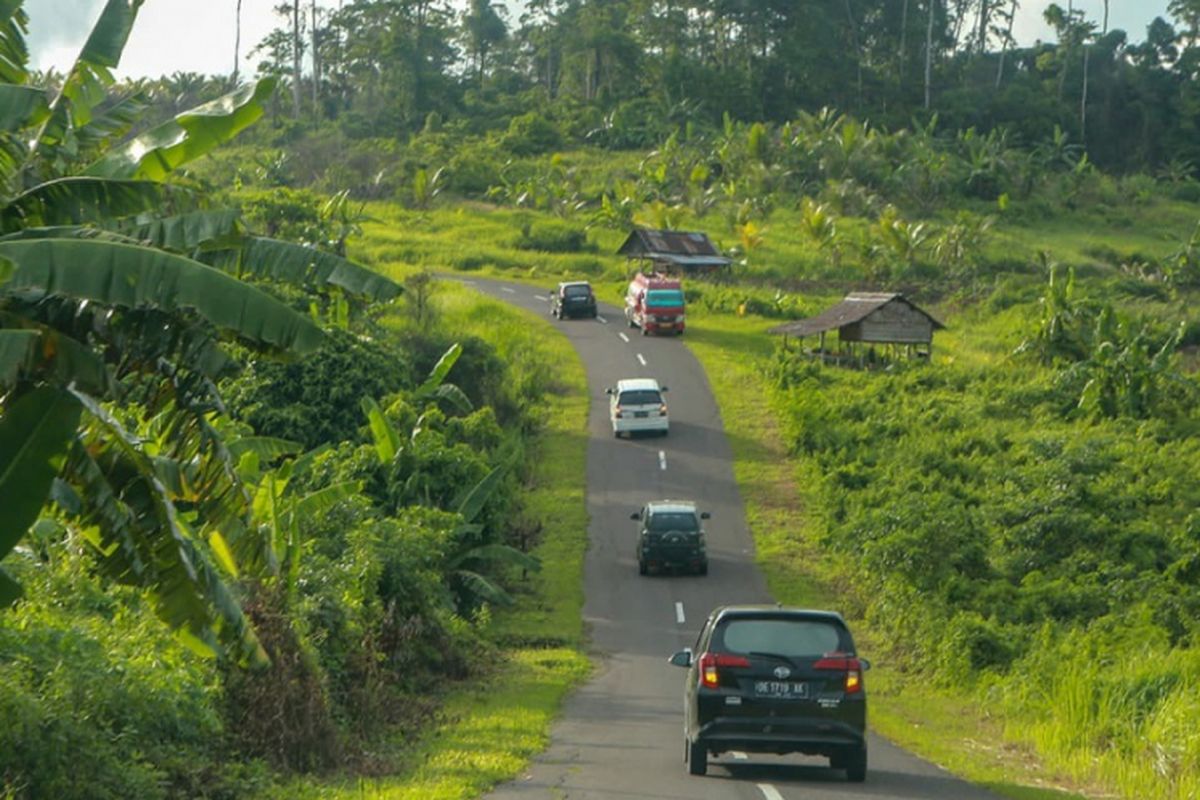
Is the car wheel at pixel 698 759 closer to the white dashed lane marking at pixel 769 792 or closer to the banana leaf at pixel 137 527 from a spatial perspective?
the white dashed lane marking at pixel 769 792

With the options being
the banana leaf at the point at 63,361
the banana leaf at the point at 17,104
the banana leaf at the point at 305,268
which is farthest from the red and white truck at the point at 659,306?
the banana leaf at the point at 63,361

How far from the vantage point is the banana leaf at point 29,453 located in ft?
38.5

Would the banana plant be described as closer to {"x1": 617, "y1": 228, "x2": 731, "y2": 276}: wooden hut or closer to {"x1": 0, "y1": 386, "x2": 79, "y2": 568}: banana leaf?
{"x1": 0, "y1": 386, "x2": 79, "y2": 568}: banana leaf

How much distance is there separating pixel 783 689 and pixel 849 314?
43.2 metres

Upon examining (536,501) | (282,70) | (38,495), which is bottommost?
(536,501)

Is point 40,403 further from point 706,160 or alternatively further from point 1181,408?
point 706,160

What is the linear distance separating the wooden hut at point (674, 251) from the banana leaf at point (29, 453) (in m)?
65.0

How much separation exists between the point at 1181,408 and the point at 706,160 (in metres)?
52.0

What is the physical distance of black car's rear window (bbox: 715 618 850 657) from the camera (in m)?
17.5

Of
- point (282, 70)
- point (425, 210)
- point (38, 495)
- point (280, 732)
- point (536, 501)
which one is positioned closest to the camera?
point (38, 495)

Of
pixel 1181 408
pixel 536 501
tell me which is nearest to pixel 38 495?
pixel 536 501

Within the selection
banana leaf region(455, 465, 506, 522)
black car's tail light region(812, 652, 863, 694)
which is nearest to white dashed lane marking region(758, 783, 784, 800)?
black car's tail light region(812, 652, 863, 694)

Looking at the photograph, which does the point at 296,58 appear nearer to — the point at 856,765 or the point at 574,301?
the point at 574,301

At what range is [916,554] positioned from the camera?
35.4 m
